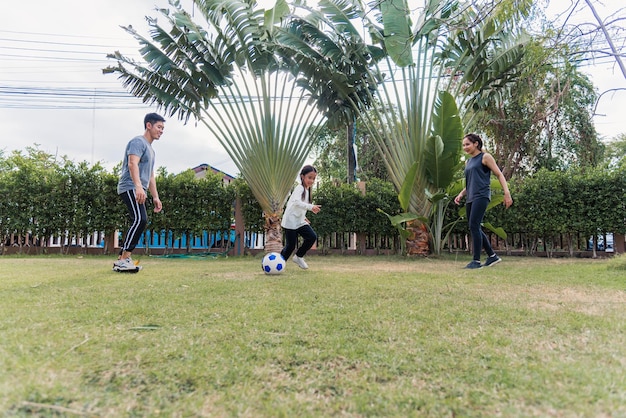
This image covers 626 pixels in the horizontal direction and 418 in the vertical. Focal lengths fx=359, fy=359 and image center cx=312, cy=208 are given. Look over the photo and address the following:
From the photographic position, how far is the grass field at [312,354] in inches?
48.2

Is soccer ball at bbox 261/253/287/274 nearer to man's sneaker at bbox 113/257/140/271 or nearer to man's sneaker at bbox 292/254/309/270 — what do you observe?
man's sneaker at bbox 292/254/309/270

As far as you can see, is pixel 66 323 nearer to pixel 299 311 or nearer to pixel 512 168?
pixel 299 311

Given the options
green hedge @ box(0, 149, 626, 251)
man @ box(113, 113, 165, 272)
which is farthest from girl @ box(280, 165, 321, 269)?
green hedge @ box(0, 149, 626, 251)

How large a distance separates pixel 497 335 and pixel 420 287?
1509 mm

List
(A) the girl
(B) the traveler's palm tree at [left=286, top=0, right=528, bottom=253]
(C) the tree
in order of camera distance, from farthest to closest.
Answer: (C) the tree < (B) the traveler's palm tree at [left=286, top=0, right=528, bottom=253] < (A) the girl

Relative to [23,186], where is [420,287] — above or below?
below

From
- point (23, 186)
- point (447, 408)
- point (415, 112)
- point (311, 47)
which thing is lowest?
point (447, 408)

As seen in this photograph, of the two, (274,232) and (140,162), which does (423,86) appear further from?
(140,162)

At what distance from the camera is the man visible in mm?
4523

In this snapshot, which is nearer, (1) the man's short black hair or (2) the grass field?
(2) the grass field

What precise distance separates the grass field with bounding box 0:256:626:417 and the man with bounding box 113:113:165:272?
5.06 ft

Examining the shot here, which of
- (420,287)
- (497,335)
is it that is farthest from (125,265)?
(497,335)

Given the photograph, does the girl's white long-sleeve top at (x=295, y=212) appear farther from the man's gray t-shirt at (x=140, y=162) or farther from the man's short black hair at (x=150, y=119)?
the man's short black hair at (x=150, y=119)

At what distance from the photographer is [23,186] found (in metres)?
8.88
